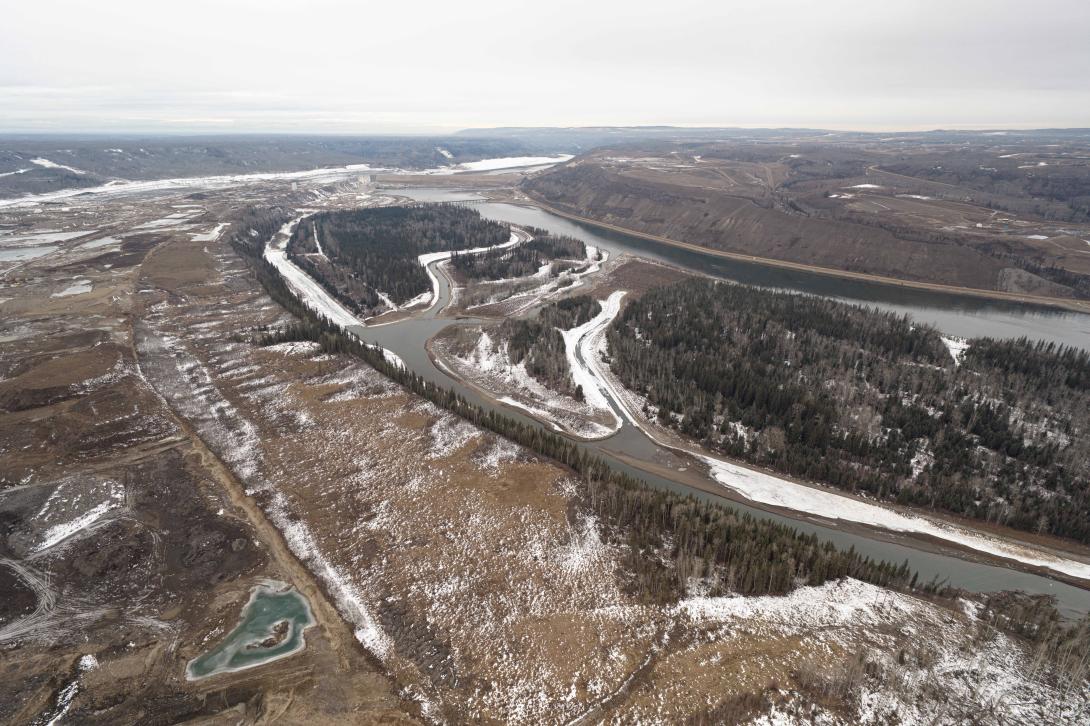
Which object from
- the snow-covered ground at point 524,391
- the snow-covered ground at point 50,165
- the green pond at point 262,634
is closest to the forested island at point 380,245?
the snow-covered ground at point 524,391

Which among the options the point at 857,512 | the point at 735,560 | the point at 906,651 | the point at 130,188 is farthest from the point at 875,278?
the point at 130,188

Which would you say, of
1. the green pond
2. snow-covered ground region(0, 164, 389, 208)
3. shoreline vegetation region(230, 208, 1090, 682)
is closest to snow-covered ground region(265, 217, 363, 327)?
the green pond

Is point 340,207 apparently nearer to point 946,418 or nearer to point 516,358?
point 516,358

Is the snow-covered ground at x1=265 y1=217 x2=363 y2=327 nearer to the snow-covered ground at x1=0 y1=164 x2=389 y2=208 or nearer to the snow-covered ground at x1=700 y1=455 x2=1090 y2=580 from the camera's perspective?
the snow-covered ground at x1=700 y1=455 x2=1090 y2=580

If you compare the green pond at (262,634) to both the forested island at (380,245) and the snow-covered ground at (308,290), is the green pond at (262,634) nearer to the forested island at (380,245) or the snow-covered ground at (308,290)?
the snow-covered ground at (308,290)

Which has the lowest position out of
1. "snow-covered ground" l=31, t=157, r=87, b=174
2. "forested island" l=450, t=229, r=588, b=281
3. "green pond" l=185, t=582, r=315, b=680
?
"green pond" l=185, t=582, r=315, b=680

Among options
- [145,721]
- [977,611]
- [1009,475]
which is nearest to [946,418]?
[1009,475]
